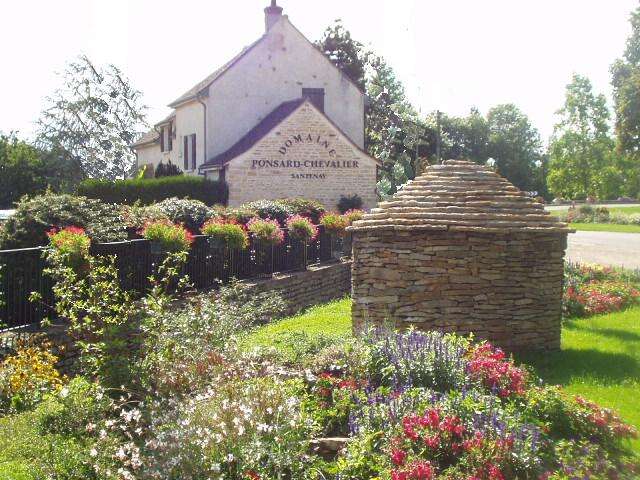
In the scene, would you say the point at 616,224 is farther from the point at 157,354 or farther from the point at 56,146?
the point at 157,354

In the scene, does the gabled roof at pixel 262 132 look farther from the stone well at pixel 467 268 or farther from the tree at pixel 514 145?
the tree at pixel 514 145

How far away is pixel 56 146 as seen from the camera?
53.9 m

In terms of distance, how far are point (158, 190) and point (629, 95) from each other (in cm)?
3206

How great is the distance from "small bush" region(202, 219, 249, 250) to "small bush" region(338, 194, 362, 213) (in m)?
17.0

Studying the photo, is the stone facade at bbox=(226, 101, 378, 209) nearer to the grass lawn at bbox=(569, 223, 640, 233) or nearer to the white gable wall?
the white gable wall

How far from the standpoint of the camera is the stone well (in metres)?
9.91

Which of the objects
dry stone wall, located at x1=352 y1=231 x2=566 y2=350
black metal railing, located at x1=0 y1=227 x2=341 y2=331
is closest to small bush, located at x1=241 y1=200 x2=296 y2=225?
black metal railing, located at x1=0 y1=227 x2=341 y2=331

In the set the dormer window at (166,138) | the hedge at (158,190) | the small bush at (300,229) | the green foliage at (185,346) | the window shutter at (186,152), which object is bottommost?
the green foliage at (185,346)

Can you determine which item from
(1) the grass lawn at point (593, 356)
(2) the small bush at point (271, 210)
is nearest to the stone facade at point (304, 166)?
(2) the small bush at point (271, 210)

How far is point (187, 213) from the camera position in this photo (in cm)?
1839

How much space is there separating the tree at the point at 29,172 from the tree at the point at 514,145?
4044cm

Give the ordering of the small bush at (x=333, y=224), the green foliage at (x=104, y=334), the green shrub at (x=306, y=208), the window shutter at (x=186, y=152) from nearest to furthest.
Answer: the green foliage at (x=104, y=334), the small bush at (x=333, y=224), the green shrub at (x=306, y=208), the window shutter at (x=186, y=152)

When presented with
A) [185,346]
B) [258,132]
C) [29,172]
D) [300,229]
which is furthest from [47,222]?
[29,172]

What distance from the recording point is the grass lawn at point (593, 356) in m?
8.36
